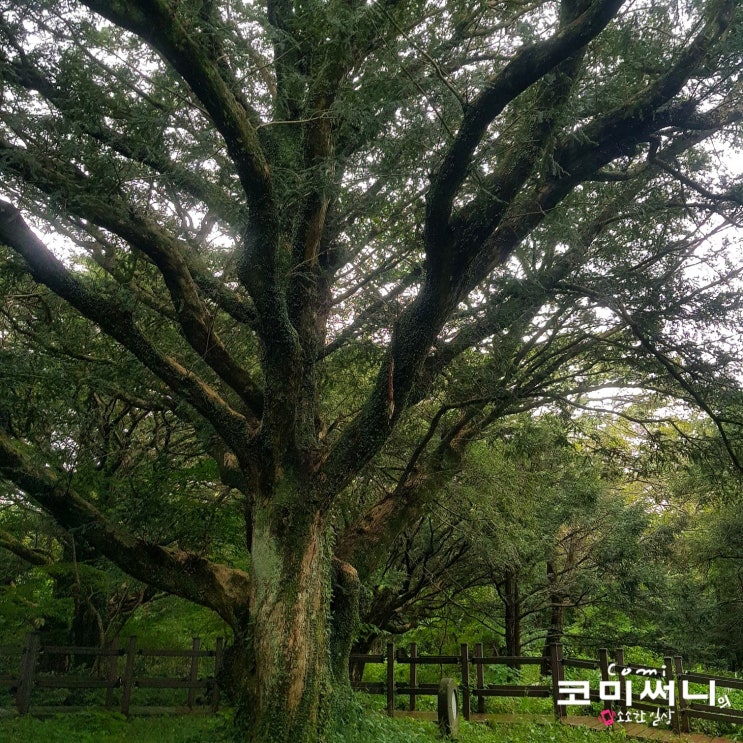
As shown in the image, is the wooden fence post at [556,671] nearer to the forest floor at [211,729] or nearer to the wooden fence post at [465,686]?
the forest floor at [211,729]

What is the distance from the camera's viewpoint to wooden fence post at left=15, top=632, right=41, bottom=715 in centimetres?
863

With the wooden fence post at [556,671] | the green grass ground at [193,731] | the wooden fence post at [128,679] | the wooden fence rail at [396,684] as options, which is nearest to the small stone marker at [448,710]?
the green grass ground at [193,731]

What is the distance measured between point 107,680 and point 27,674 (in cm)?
119

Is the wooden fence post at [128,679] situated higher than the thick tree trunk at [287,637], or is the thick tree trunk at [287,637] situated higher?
the thick tree trunk at [287,637]

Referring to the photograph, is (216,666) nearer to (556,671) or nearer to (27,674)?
(27,674)

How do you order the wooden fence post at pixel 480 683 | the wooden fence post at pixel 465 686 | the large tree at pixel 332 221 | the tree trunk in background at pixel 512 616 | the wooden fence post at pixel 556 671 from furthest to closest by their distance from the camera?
the tree trunk in background at pixel 512 616 → the wooden fence post at pixel 480 683 → the wooden fence post at pixel 465 686 → the wooden fence post at pixel 556 671 → the large tree at pixel 332 221

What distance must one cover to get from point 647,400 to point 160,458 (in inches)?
279

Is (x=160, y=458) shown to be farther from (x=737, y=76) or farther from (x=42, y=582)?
(x=737, y=76)

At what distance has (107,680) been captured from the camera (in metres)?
9.38

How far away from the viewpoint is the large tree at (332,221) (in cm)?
464

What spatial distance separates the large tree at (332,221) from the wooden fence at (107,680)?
3105mm

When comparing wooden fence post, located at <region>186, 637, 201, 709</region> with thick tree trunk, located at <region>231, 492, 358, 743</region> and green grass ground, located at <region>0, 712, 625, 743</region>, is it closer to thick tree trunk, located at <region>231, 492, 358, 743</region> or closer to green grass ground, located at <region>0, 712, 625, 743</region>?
green grass ground, located at <region>0, 712, 625, 743</region>

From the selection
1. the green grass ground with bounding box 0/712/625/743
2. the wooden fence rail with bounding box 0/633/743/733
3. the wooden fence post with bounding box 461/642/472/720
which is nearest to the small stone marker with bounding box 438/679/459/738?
the green grass ground with bounding box 0/712/625/743

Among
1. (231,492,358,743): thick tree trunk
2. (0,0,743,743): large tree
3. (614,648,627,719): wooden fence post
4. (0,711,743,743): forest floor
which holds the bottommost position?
(0,711,743,743): forest floor
